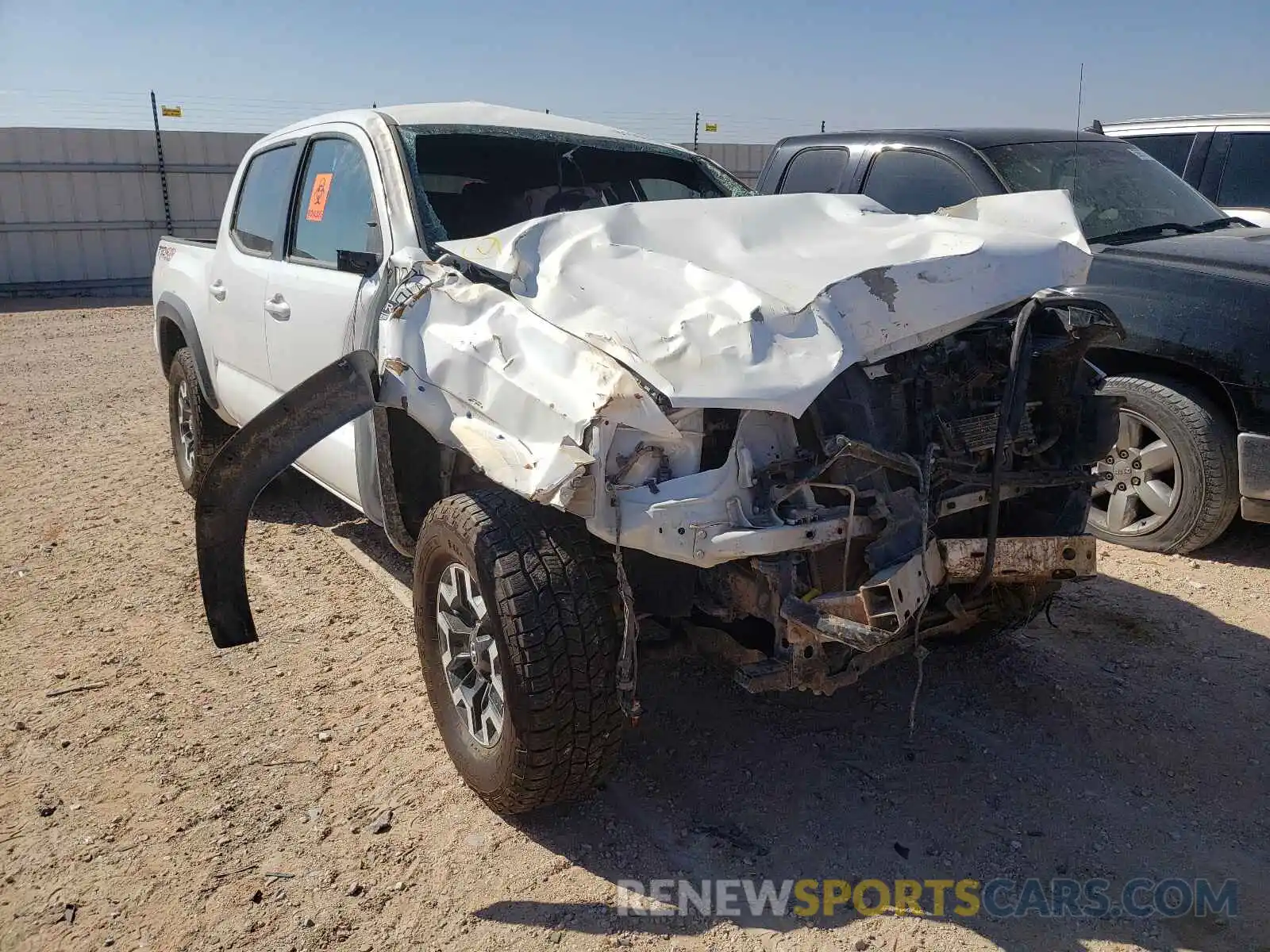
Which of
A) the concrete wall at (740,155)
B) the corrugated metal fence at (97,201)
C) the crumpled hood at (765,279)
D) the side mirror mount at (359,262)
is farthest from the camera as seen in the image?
the concrete wall at (740,155)

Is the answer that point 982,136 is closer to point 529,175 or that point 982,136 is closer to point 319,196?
point 529,175

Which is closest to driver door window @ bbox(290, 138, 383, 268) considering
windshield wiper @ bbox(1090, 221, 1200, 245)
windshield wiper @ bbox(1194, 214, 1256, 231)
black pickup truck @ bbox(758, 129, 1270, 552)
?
black pickup truck @ bbox(758, 129, 1270, 552)

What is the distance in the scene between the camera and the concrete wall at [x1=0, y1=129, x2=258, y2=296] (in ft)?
48.7

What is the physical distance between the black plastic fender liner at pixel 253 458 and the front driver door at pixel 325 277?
0.42 metres

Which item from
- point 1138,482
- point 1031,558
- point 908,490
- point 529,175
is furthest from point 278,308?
point 1138,482

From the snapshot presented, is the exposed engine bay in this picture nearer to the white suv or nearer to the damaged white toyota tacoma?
the damaged white toyota tacoma

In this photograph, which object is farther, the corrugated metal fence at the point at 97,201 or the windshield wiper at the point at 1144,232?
the corrugated metal fence at the point at 97,201

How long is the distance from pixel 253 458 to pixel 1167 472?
13.3ft

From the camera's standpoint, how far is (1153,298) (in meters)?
4.55

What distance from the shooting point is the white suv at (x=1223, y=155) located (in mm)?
6434

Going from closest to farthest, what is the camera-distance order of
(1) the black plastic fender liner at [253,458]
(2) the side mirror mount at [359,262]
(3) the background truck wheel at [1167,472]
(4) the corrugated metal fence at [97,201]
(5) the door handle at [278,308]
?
1. (1) the black plastic fender liner at [253,458]
2. (2) the side mirror mount at [359,262]
3. (5) the door handle at [278,308]
4. (3) the background truck wheel at [1167,472]
5. (4) the corrugated metal fence at [97,201]

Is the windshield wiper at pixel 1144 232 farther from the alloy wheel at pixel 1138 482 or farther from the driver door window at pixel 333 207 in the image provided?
the driver door window at pixel 333 207

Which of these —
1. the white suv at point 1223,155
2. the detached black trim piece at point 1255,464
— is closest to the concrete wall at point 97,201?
the white suv at point 1223,155

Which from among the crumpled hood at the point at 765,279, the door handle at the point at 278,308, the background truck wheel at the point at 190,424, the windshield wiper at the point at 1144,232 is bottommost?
the background truck wheel at the point at 190,424
